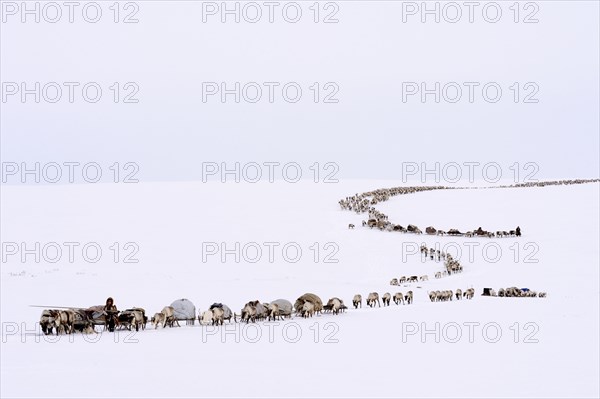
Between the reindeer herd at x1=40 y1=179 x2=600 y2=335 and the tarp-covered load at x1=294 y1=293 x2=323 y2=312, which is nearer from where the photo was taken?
the reindeer herd at x1=40 y1=179 x2=600 y2=335

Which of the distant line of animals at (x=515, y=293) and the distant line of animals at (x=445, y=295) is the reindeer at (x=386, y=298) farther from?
the distant line of animals at (x=515, y=293)

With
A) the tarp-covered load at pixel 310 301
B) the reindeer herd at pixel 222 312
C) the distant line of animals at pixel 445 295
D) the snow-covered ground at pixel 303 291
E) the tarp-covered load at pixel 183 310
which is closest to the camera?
the snow-covered ground at pixel 303 291

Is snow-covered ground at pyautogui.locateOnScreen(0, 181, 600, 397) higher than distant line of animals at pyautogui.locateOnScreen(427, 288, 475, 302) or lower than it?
higher

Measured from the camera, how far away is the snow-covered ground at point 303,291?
39.8 feet

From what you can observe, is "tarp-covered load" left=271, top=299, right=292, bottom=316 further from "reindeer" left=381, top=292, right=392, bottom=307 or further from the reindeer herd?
"reindeer" left=381, top=292, right=392, bottom=307

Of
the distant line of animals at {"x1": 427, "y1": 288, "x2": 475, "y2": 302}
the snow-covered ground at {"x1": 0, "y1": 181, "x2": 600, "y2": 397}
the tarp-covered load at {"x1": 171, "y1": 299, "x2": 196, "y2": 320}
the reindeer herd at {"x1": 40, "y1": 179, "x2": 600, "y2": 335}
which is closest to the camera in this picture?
the snow-covered ground at {"x1": 0, "y1": 181, "x2": 600, "y2": 397}

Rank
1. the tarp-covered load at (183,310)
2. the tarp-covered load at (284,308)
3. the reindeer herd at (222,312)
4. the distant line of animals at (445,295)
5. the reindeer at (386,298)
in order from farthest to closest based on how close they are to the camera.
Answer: the distant line of animals at (445,295), the reindeer at (386,298), the tarp-covered load at (284,308), the tarp-covered load at (183,310), the reindeer herd at (222,312)

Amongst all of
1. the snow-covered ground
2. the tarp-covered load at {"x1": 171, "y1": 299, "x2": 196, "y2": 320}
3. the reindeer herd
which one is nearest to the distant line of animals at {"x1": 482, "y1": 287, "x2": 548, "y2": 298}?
the reindeer herd

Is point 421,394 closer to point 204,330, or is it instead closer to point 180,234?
point 204,330

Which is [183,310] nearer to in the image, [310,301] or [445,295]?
[310,301]

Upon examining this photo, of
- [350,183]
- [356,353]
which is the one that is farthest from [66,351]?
[350,183]

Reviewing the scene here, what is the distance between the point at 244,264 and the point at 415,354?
25.1 metres

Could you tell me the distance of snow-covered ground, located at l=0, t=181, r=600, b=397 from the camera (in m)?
12.1

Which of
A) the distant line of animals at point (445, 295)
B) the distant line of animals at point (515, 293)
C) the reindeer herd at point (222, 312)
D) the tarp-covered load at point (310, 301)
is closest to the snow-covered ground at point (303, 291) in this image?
the reindeer herd at point (222, 312)
